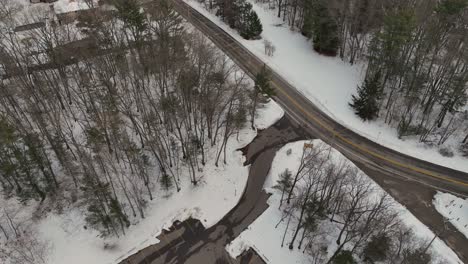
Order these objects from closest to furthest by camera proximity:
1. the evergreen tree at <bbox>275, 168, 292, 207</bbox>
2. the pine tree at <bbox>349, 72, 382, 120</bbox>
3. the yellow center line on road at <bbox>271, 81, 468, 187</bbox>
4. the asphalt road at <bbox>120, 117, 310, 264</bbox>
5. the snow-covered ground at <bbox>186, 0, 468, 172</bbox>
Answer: the asphalt road at <bbox>120, 117, 310, 264</bbox>
the evergreen tree at <bbox>275, 168, 292, 207</bbox>
the yellow center line on road at <bbox>271, 81, 468, 187</bbox>
the snow-covered ground at <bbox>186, 0, 468, 172</bbox>
the pine tree at <bbox>349, 72, 382, 120</bbox>

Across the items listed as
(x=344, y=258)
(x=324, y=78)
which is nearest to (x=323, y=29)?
(x=324, y=78)

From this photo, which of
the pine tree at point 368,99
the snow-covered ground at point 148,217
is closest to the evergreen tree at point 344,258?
the snow-covered ground at point 148,217

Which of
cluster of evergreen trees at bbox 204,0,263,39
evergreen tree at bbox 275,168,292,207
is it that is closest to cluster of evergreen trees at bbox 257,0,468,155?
cluster of evergreen trees at bbox 204,0,263,39

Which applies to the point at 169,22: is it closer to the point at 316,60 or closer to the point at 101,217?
the point at 316,60

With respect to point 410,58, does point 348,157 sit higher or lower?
lower

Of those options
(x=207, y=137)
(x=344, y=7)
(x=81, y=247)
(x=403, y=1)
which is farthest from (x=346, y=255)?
(x=403, y=1)

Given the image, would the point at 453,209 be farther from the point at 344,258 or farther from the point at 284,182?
the point at 284,182

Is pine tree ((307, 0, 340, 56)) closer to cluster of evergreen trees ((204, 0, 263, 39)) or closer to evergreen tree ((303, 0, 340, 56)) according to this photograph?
evergreen tree ((303, 0, 340, 56))
